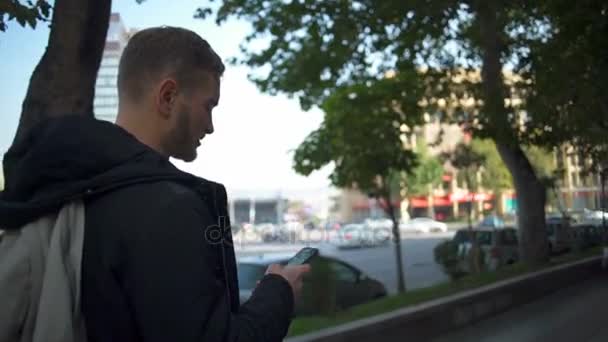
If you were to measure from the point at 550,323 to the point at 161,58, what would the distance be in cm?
841

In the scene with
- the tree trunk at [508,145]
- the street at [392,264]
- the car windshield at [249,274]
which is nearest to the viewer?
the car windshield at [249,274]

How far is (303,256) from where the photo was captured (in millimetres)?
1628

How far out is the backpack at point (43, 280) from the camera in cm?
119

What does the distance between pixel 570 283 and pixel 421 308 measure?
20.4ft

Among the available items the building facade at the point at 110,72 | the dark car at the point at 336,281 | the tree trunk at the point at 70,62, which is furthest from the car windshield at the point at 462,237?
the tree trunk at the point at 70,62

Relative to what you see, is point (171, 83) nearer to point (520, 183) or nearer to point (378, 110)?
point (378, 110)

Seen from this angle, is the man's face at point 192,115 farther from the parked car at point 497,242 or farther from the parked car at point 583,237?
the parked car at point 497,242

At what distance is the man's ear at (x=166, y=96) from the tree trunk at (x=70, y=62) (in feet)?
7.29

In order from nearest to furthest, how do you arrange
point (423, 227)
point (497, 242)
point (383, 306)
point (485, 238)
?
point (383, 306) → point (497, 242) → point (485, 238) → point (423, 227)

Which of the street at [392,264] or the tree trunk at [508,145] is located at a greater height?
the tree trunk at [508,145]

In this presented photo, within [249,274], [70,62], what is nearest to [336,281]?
[249,274]

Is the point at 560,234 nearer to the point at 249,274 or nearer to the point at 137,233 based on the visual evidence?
the point at 249,274

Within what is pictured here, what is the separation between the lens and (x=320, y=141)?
16.1 metres

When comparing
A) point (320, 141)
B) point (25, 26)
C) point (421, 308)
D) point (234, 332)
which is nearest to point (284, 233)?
point (320, 141)
